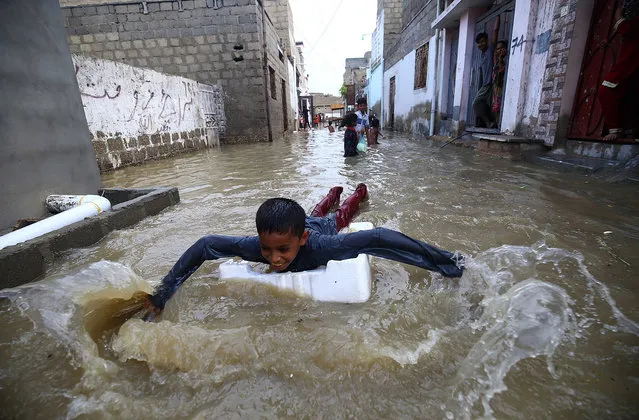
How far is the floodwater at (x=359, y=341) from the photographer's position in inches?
46.1

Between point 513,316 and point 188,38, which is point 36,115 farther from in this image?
point 188,38

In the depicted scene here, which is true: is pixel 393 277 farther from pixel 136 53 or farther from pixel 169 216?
pixel 136 53

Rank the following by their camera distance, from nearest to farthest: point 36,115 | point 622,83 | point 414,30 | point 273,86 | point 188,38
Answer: point 36,115 → point 622,83 → point 188,38 → point 414,30 → point 273,86

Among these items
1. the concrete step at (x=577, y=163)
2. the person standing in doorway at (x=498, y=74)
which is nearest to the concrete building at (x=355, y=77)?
the person standing in doorway at (x=498, y=74)

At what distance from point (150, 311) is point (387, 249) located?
4.61 ft

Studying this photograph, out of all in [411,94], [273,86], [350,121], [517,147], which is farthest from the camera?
[273,86]

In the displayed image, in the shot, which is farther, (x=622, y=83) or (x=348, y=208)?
(x=622, y=83)

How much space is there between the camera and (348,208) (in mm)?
3406

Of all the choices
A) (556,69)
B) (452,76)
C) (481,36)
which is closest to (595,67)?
(556,69)

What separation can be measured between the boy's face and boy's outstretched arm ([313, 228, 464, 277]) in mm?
191

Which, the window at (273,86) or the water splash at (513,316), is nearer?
the water splash at (513,316)

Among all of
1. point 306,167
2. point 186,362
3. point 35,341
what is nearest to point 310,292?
point 186,362

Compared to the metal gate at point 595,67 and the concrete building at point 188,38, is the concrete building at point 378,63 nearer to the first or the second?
the concrete building at point 188,38

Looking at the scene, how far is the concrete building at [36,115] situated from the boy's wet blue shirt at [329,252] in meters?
2.26
